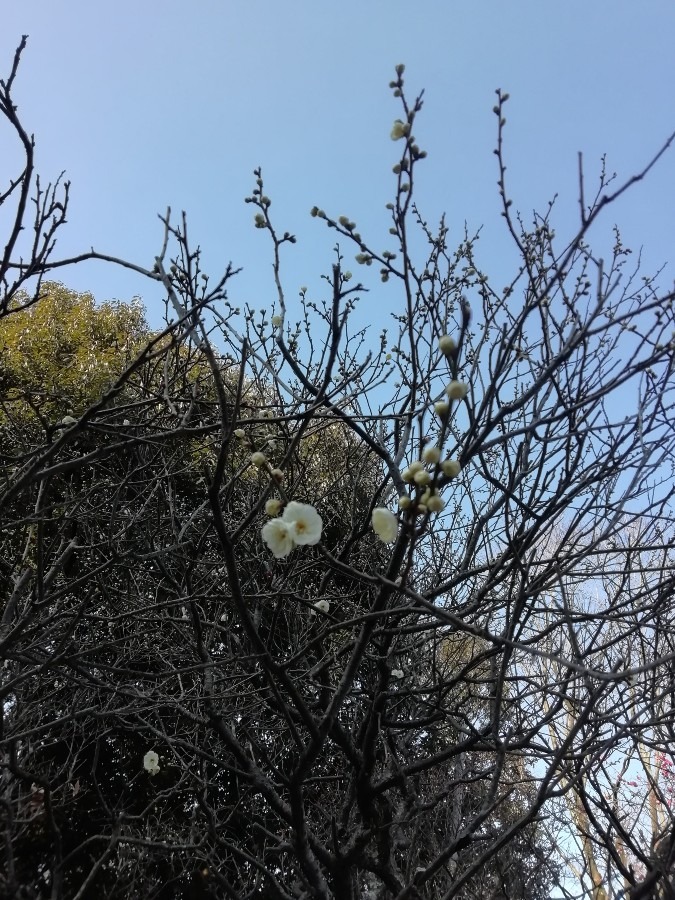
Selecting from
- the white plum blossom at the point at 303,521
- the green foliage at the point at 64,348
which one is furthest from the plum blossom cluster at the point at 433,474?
the green foliage at the point at 64,348

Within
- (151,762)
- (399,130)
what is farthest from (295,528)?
(151,762)

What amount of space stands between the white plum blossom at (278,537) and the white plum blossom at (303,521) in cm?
2

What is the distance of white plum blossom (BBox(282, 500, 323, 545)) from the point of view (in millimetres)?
1643

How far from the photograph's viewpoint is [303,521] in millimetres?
1671

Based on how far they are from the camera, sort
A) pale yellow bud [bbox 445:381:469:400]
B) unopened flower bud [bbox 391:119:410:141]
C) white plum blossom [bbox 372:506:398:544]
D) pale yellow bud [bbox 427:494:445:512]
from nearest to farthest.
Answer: pale yellow bud [bbox 427:494:445:512], pale yellow bud [bbox 445:381:469:400], white plum blossom [bbox 372:506:398:544], unopened flower bud [bbox 391:119:410:141]

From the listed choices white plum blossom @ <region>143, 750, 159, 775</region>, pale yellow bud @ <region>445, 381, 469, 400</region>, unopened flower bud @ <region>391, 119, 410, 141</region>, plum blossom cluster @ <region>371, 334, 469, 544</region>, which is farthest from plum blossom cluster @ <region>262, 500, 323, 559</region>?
white plum blossom @ <region>143, 750, 159, 775</region>

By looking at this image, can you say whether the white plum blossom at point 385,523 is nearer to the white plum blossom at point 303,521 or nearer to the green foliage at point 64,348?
the white plum blossom at point 303,521

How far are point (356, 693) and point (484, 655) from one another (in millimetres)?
1488

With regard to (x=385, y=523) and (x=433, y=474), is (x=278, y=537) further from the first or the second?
(x=433, y=474)

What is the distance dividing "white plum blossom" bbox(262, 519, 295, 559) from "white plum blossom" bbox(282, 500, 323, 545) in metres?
0.02

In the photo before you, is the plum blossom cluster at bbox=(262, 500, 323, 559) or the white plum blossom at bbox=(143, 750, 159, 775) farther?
the white plum blossom at bbox=(143, 750, 159, 775)

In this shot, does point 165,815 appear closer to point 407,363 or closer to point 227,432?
point 407,363

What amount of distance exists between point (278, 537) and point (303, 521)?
3.3 inches

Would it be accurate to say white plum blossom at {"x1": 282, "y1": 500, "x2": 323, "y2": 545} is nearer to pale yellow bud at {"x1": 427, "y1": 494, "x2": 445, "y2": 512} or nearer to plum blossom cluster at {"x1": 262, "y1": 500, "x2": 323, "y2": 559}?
plum blossom cluster at {"x1": 262, "y1": 500, "x2": 323, "y2": 559}
